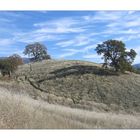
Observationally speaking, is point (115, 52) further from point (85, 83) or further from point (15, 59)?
point (85, 83)

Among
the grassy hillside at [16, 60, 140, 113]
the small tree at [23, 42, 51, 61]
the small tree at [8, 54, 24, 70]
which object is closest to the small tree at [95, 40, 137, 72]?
the small tree at [23, 42, 51, 61]

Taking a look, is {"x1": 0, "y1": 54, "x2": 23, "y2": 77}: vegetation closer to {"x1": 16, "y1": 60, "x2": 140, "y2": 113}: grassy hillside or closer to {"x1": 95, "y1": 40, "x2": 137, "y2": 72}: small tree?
{"x1": 95, "y1": 40, "x2": 137, "y2": 72}: small tree

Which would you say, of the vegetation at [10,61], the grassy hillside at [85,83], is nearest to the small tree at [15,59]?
the vegetation at [10,61]

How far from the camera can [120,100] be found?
64.1ft

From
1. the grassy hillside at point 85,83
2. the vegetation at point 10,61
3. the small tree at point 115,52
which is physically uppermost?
the small tree at point 115,52

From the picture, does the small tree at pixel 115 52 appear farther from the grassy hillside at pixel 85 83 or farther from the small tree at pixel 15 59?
the grassy hillside at pixel 85 83

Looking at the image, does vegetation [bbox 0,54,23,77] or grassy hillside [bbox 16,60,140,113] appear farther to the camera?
grassy hillside [bbox 16,60,140,113]

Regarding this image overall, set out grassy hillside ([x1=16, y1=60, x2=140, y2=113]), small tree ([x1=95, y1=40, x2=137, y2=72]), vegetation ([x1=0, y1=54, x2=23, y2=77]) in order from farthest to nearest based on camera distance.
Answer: grassy hillside ([x1=16, y1=60, x2=140, y2=113]) < vegetation ([x1=0, y1=54, x2=23, y2=77]) < small tree ([x1=95, y1=40, x2=137, y2=72])

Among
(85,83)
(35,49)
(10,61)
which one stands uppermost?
(35,49)

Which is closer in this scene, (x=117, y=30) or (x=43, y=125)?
(x=43, y=125)

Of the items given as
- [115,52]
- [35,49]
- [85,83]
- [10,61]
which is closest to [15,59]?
[10,61]
